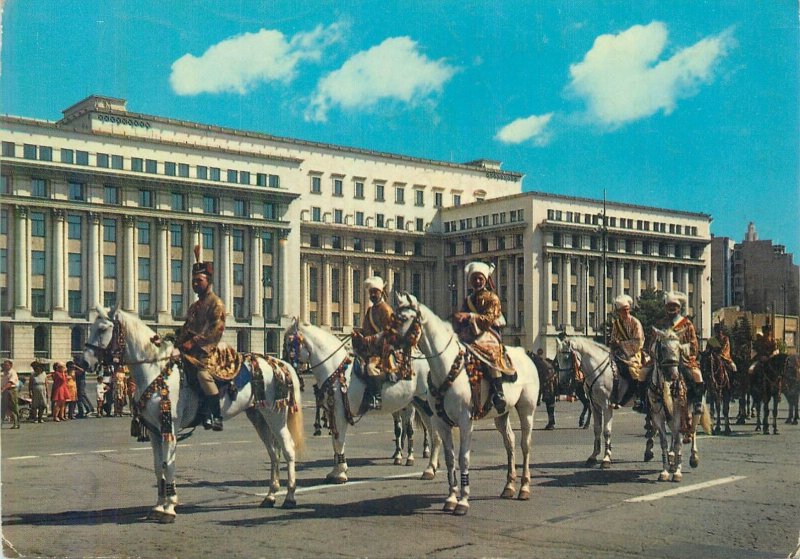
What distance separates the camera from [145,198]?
8725cm

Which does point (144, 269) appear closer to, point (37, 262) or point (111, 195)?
point (111, 195)

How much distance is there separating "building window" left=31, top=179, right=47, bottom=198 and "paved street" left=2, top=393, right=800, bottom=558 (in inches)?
2530

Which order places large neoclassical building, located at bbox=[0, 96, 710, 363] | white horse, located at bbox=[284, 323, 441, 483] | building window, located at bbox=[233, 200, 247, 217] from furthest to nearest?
building window, located at bbox=[233, 200, 247, 217] → large neoclassical building, located at bbox=[0, 96, 710, 363] → white horse, located at bbox=[284, 323, 441, 483]

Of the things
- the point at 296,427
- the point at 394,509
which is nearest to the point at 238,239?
the point at 296,427

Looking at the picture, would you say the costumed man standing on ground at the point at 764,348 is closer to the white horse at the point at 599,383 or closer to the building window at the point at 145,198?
A: the white horse at the point at 599,383


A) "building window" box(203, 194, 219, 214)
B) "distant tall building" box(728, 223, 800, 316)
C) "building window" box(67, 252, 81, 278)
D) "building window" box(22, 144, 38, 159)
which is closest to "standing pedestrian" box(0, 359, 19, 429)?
"building window" box(22, 144, 38, 159)

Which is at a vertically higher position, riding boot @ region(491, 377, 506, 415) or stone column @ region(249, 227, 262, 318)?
stone column @ region(249, 227, 262, 318)

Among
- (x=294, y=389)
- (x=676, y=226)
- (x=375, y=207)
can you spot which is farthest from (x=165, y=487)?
(x=676, y=226)

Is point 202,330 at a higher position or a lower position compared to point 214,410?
higher

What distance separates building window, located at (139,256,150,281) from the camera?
87.4 metres

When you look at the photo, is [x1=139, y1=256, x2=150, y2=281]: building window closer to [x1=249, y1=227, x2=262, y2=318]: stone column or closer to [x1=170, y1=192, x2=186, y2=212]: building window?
[x1=170, y1=192, x2=186, y2=212]: building window

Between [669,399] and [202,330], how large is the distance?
8196 mm

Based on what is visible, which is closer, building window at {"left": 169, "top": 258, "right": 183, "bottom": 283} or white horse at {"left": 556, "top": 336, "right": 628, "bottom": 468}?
white horse at {"left": 556, "top": 336, "right": 628, "bottom": 468}

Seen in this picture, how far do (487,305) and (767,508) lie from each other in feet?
15.6
